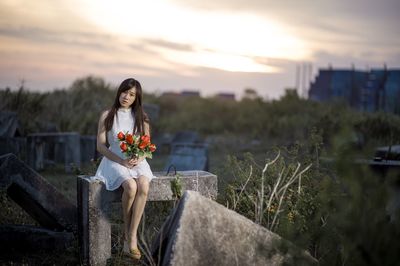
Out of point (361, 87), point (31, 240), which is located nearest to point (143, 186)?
point (31, 240)

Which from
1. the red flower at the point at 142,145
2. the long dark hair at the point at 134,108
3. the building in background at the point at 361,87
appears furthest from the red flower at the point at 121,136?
the building in background at the point at 361,87

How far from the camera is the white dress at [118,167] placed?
5.45 meters

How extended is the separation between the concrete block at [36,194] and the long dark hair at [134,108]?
3.47ft

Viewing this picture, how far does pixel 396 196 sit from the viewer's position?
648 centimetres

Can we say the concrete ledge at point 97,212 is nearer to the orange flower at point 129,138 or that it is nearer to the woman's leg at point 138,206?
the woman's leg at point 138,206

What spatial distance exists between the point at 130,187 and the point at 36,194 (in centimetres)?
145

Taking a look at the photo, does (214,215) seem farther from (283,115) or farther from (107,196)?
(283,115)

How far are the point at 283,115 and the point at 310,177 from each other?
16.0 metres

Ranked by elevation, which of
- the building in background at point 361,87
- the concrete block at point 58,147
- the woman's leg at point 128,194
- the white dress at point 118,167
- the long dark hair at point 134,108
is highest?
the building in background at point 361,87

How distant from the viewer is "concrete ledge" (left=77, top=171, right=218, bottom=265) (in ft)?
17.7

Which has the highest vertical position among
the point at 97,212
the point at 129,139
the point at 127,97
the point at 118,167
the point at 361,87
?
the point at 361,87

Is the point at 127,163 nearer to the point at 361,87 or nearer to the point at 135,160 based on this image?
the point at 135,160

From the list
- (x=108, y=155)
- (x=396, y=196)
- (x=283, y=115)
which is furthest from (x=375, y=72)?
(x=108, y=155)

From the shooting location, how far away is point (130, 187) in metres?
5.31
